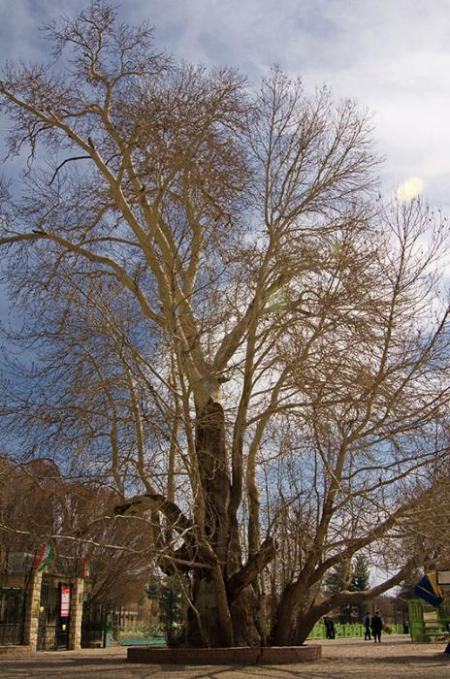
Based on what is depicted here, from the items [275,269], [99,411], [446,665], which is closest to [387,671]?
[446,665]

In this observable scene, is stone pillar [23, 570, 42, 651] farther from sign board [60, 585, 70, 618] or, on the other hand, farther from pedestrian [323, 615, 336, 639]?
pedestrian [323, 615, 336, 639]

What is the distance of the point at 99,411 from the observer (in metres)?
11.8

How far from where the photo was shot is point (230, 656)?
12484 millimetres

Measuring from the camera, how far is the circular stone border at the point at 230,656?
12.4 metres

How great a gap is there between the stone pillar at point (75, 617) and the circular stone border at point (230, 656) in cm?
1563

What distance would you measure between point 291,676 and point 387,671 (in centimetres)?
196

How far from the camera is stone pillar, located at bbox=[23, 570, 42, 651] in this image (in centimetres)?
2393

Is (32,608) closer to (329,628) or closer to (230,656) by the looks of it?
(230,656)

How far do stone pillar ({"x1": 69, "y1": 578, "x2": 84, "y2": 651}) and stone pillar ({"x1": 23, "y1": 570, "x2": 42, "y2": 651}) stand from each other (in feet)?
11.1

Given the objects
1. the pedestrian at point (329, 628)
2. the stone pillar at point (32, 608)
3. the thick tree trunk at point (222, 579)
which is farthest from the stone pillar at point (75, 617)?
the thick tree trunk at point (222, 579)

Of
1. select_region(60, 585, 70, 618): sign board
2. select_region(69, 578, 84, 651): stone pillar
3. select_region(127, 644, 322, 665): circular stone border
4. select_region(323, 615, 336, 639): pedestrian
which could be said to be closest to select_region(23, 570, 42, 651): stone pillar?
select_region(60, 585, 70, 618): sign board

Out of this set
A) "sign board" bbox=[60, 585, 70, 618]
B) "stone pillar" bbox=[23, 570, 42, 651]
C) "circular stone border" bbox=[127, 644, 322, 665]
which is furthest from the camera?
"sign board" bbox=[60, 585, 70, 618]

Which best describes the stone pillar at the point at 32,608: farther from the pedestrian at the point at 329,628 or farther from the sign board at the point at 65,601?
the pedestrian at the point at 329,628

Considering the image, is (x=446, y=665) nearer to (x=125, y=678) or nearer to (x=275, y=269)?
(x=125, y=678)
